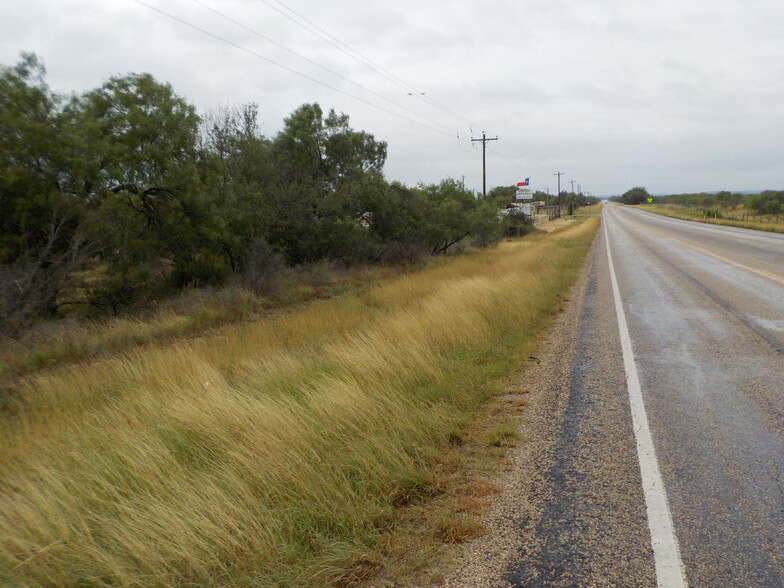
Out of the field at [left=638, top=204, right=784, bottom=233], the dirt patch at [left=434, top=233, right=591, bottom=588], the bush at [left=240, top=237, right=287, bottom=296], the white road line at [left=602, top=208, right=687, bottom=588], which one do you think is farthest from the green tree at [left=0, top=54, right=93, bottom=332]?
the field at [left=638, top=204, right=784, bottom=233]

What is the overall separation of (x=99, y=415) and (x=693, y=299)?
11.8m

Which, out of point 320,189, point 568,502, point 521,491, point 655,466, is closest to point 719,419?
point 655,466

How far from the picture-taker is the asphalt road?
2908mm

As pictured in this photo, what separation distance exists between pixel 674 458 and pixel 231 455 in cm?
360

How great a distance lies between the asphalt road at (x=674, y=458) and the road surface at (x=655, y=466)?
0.4 inches

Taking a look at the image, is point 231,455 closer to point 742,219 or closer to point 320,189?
point 320,189

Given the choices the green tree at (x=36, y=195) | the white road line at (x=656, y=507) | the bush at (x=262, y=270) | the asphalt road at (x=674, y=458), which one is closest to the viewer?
the white road line at (x=656, y=507)

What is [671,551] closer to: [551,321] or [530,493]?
[530,493]

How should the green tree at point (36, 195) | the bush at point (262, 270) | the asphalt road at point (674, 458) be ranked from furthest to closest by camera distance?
the bush at point (262, 270) < the green tree at point (36, 195) < the asphalt road at point (674, 458)

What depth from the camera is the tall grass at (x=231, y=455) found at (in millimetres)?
2930

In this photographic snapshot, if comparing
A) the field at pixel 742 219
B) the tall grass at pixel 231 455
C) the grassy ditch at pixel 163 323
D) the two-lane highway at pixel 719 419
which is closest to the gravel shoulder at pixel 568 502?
the two-lane highway at pixel 719 419

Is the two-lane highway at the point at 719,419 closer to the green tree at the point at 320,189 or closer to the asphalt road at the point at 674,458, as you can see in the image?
the asphalt road at the point at 674,458

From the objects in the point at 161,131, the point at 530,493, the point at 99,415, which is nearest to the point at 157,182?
the point at 161,131

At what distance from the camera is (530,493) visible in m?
3.71
